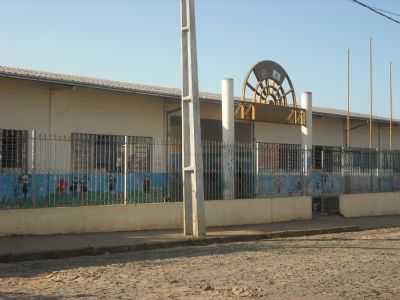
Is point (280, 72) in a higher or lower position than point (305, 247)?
higher

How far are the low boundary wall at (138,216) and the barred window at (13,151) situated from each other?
1548 millimetres

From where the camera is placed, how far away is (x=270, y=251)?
508 inches

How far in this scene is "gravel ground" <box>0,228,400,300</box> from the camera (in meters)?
8.01

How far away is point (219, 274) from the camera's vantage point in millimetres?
9531

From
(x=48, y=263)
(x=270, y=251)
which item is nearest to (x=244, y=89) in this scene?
(x=270, y=251)

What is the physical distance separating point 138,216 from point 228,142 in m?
4.29

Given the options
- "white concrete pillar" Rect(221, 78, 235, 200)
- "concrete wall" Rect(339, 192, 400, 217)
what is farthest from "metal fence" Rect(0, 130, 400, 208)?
"concrete wall" Rect(339, 192, 400, 217)

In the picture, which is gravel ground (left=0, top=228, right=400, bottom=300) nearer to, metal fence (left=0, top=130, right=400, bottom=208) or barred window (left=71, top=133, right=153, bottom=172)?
metal fence (left=0, top=130, right=400, bottom=208)

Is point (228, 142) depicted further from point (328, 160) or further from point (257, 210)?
point (328, 160)

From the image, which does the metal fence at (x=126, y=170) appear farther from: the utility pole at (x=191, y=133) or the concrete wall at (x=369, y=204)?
the utility pole at (x=191, y=133)

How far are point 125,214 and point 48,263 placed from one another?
4.61 m

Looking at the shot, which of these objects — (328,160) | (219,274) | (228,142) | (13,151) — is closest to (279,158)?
(228,142)

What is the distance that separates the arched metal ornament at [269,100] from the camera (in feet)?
67.8

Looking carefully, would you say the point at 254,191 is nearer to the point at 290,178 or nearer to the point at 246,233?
the point at 290,178
